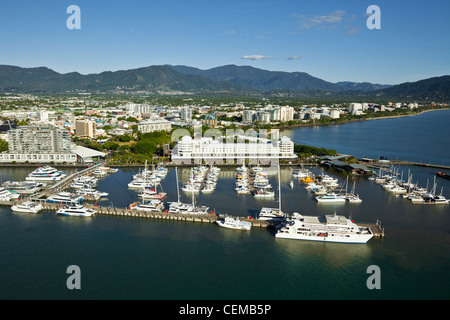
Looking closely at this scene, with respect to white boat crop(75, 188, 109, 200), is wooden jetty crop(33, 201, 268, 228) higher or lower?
lower

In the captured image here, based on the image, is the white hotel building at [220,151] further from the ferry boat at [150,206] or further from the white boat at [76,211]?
the white boat at [76,211]

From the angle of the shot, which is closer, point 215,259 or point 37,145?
point 215,259

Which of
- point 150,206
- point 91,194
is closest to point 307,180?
point 150,206

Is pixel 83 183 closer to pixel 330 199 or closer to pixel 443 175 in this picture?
pixel 330 199

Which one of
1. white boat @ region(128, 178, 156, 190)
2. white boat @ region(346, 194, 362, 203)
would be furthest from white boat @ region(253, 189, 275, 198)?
white boat @ region(128, 178, 156, 190)

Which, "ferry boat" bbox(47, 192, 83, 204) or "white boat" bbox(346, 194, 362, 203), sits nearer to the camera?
"ferry boat" bbox(47, 192, 83, 204)

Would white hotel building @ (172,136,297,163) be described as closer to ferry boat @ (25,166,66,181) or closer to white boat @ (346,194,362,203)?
ferry boat @ (25,166,66,181)

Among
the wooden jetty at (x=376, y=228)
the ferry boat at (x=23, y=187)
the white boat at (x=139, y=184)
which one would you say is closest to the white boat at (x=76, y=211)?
the ferry boat at (x=23, y=187)
